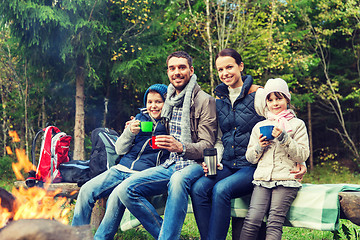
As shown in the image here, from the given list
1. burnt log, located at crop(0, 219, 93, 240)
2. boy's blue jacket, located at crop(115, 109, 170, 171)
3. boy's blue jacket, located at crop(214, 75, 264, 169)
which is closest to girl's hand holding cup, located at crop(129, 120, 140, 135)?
boy's blue jacket, located at crop(115, 109, 170, 171)

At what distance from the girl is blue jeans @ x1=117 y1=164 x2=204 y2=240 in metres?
0.56

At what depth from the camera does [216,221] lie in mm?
3357

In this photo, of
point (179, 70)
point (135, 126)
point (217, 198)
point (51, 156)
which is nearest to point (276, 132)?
point (217, 198)

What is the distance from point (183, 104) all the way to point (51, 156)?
1929 mm

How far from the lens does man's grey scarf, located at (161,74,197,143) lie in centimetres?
380

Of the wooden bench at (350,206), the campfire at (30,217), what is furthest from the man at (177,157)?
the wooden bench at (350,206)

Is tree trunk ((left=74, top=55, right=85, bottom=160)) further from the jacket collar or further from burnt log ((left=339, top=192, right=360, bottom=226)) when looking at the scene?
burnt log ((left=339, top=192, right=360, bottom=226))

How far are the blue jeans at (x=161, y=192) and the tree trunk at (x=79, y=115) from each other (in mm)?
7736

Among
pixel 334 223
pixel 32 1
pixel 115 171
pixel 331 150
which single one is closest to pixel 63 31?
pixel 32 1

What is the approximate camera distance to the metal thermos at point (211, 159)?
3.41 meters

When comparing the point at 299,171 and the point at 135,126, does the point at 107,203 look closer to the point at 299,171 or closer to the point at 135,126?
the point at 135,126

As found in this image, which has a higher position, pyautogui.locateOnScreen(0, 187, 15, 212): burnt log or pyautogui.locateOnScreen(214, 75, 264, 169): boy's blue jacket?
pyautogui.locateOnScreen(214, 75, 264, 169): boy's blue jacket

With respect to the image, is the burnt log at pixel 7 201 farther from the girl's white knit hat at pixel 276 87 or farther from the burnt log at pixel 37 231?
the girl's white knit hat at pixel 276 87

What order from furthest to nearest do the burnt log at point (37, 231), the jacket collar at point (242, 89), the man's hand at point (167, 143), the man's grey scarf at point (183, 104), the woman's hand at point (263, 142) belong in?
the man's grey scarf at point (183, 104) < the jacket collar at point (242, 89) < the man's hand at point (167, 143) < the woman's hand at point (263, 142) < the burnt log at point (37, 231)
